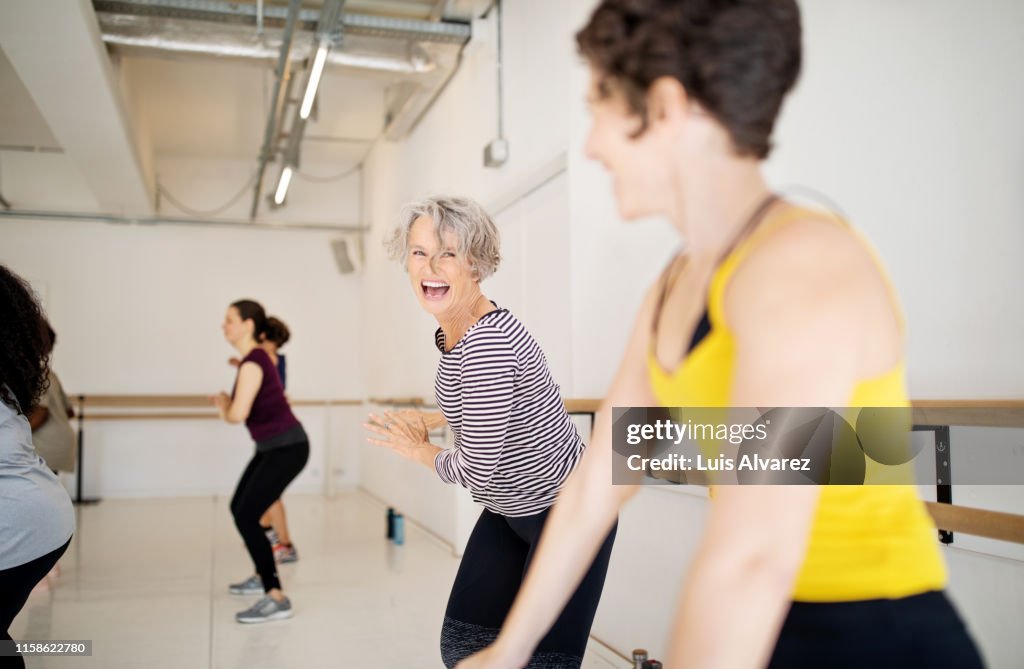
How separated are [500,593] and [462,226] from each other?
777 mm

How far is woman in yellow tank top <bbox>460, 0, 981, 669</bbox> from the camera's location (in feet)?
1.94

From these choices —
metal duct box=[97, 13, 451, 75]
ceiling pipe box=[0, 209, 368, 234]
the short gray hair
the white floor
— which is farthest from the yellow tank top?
ceiling pipe box=[0, 209, 368, 234]

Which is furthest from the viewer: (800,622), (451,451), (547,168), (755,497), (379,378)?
(379,378)

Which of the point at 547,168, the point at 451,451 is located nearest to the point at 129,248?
the point at 547,168

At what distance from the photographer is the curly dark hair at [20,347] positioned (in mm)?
2131

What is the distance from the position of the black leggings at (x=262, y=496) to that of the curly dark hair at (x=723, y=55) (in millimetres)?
3660

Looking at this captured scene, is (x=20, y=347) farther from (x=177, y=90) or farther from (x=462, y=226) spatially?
(x=177, y=90)

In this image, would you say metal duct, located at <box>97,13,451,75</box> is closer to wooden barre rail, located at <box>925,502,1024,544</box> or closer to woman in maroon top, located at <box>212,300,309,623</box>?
woman in maroon top, located at <box>212,300,309,623</box>

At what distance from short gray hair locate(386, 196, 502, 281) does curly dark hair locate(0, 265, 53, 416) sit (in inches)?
41.5

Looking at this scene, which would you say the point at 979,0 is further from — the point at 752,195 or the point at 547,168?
the point at 547,168

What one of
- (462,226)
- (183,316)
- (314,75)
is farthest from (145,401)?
(462,226)

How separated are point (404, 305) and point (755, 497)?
23.0ft

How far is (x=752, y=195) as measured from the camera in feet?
2.28

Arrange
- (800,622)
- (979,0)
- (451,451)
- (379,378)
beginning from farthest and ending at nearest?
(379,378), (979,0), (451,451), (800,622)
